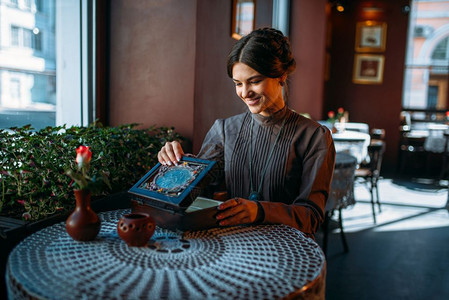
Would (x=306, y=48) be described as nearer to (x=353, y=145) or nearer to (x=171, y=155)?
(x=353, y=145)

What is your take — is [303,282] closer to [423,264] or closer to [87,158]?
[87,158]

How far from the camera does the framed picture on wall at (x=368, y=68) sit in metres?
7.32

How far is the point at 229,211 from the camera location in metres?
1.12

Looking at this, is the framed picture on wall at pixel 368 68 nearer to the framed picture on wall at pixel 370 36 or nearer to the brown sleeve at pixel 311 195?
the framed picture on wall at pixel 370 36

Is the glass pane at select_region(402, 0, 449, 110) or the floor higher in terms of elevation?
the glass pane at select_region(402, 0, 449, 110)

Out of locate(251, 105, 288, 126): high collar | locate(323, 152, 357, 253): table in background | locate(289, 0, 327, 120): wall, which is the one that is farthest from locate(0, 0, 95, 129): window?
locate(289, 0, 327, 120): wall

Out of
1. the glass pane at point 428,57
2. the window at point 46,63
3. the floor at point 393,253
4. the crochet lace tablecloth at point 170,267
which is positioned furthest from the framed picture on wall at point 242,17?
the glass pane at point 428,57

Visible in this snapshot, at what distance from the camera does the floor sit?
2.52 metres

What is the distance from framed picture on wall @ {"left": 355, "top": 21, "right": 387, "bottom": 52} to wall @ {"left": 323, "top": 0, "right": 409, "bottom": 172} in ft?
0.27

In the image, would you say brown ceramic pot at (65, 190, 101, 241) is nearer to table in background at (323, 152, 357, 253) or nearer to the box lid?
the box lid

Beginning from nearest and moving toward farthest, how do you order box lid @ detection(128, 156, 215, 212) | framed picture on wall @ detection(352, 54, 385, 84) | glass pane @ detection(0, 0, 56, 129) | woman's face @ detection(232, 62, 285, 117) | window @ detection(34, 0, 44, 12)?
box lid @ detection(128, 156, 215, 212), woman's face @ detection(232, 62, 285, 117), glass pane @ detection(0, 0, 56, 129), window @ detection(34, 0, 44, 12), framed picture on wall @ detection(352, 54, 385, 84)

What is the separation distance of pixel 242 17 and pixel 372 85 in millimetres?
5053

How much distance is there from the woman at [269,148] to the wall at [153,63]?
762 mm

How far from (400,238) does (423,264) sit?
62 centimetres
